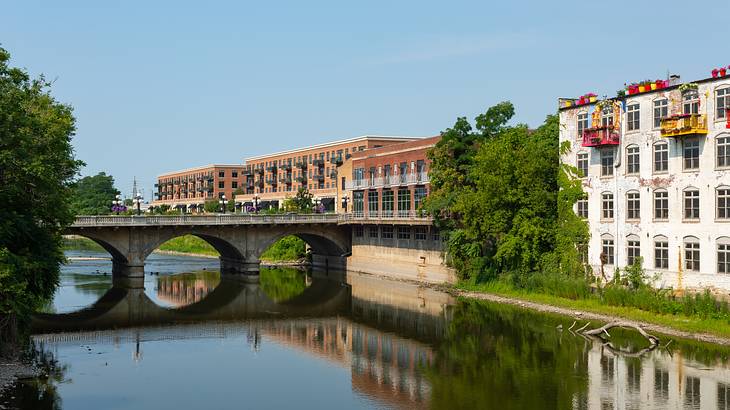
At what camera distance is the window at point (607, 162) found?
173ft

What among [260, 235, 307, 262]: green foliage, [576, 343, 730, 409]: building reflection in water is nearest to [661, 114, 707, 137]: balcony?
[576, 343, 730, 409]: building reflection in water

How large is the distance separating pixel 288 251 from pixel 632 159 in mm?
57760

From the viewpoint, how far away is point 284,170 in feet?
448

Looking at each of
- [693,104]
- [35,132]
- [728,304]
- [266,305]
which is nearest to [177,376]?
[35,132]

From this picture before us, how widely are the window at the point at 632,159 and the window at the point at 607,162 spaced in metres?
1.48

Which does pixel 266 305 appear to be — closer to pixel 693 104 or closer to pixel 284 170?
pixel 693 104

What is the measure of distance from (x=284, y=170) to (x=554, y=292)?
87.4 m

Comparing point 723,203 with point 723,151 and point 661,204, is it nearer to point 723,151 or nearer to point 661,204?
point 723,151

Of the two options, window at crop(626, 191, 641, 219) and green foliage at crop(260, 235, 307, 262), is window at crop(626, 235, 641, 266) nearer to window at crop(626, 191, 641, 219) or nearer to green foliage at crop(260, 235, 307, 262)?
window at crop(626, 191, 641, 219)

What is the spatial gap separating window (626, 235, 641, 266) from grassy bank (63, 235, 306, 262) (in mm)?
49740

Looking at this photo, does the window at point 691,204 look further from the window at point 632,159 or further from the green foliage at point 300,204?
the green foliage at point 300,204

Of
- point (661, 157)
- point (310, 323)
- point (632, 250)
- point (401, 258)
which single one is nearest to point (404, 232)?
point (401, 258)

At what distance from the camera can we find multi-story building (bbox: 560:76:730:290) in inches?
1807

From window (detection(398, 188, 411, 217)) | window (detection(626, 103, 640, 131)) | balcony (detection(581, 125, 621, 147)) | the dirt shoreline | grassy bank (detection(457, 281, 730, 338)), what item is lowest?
the dirt shoreline
